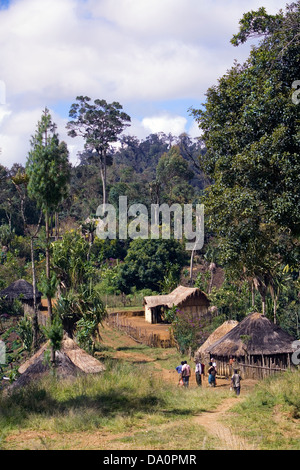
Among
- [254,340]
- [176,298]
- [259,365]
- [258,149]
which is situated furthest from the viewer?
[176,298]

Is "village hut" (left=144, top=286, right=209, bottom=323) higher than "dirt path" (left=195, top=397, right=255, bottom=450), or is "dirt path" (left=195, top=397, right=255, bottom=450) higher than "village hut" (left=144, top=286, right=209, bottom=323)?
"village hut" (left=144, top=286, right=209, bottom=323)

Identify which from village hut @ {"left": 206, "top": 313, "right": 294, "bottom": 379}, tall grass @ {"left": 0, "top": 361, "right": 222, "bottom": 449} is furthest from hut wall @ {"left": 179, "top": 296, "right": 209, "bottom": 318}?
tall grass @ {"left": 0, "top": 361, "right": 222, "bottom": 449}

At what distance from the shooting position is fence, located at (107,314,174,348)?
23.7 metres

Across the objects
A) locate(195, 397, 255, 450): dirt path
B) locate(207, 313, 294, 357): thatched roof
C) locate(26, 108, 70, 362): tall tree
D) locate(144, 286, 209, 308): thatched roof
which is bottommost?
locate(195, 397, 255, 450): dirt path

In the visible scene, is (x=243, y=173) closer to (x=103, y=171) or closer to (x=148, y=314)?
(x=148, y=314)

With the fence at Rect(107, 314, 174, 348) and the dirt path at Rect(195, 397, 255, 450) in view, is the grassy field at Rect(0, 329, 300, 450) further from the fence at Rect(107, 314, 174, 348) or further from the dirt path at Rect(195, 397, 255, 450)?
the fence at Rect(107, 314, 174, 348)

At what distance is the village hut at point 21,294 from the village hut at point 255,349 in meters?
13.5

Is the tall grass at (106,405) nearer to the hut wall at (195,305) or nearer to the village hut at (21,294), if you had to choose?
the hut wall at (195,305)

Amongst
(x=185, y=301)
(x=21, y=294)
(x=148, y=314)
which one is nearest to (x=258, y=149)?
(x=185, y=301)

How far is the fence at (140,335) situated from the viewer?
23688 millimetres

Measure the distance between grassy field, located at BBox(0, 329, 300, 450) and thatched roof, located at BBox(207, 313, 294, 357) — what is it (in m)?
3.65

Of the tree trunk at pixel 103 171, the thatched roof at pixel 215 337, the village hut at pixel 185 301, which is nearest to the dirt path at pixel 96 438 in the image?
the thatched roof at pixel 215 337

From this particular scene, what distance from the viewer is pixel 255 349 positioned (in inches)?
656

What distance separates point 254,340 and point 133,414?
309 inches
